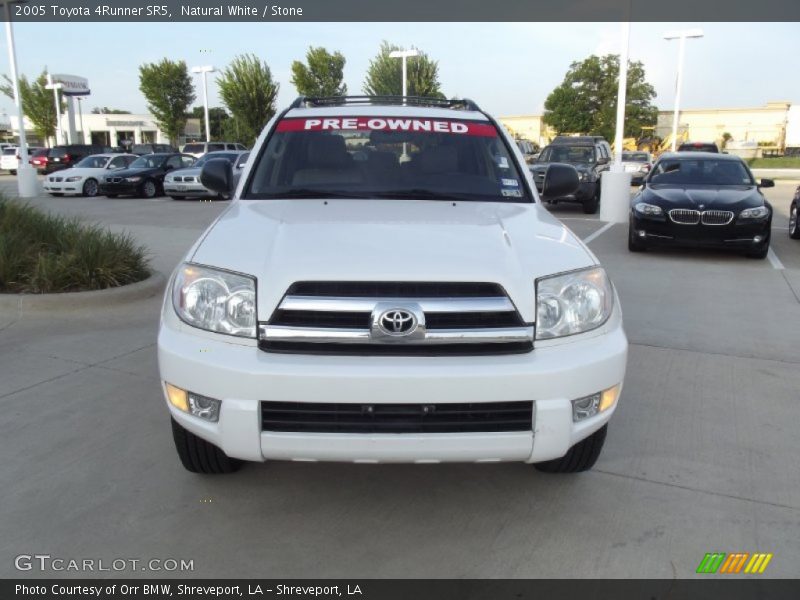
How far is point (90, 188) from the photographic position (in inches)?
846

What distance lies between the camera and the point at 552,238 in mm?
3057

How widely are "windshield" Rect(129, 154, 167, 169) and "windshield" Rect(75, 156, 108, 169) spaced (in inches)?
54.1

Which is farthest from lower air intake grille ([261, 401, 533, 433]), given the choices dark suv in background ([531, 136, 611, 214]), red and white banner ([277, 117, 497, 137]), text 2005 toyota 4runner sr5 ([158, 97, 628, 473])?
dark suv in background ([531, 136, 611, 214])

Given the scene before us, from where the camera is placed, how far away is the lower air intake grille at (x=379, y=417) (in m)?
2.46

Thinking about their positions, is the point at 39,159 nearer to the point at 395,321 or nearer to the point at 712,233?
the point at 712,233

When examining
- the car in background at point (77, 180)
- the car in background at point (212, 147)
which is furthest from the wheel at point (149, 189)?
the car in background at point (212, 147)

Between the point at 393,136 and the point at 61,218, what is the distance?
5.21 m

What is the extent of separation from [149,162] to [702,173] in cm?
1753

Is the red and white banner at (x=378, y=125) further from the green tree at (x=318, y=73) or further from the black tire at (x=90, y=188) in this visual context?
the green tree at (x=318, y=73)

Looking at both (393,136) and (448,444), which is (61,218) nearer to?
(393,136)

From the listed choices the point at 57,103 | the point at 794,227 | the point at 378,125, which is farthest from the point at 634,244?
the point at 57,103

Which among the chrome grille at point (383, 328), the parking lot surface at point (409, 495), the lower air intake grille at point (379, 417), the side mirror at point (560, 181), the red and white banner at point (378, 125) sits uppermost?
the red and white banner at point (378, 125)

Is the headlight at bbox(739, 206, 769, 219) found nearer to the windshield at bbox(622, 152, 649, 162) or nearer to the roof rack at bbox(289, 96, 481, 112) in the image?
the roof rack at bbox(289, 96, 481, 112)
